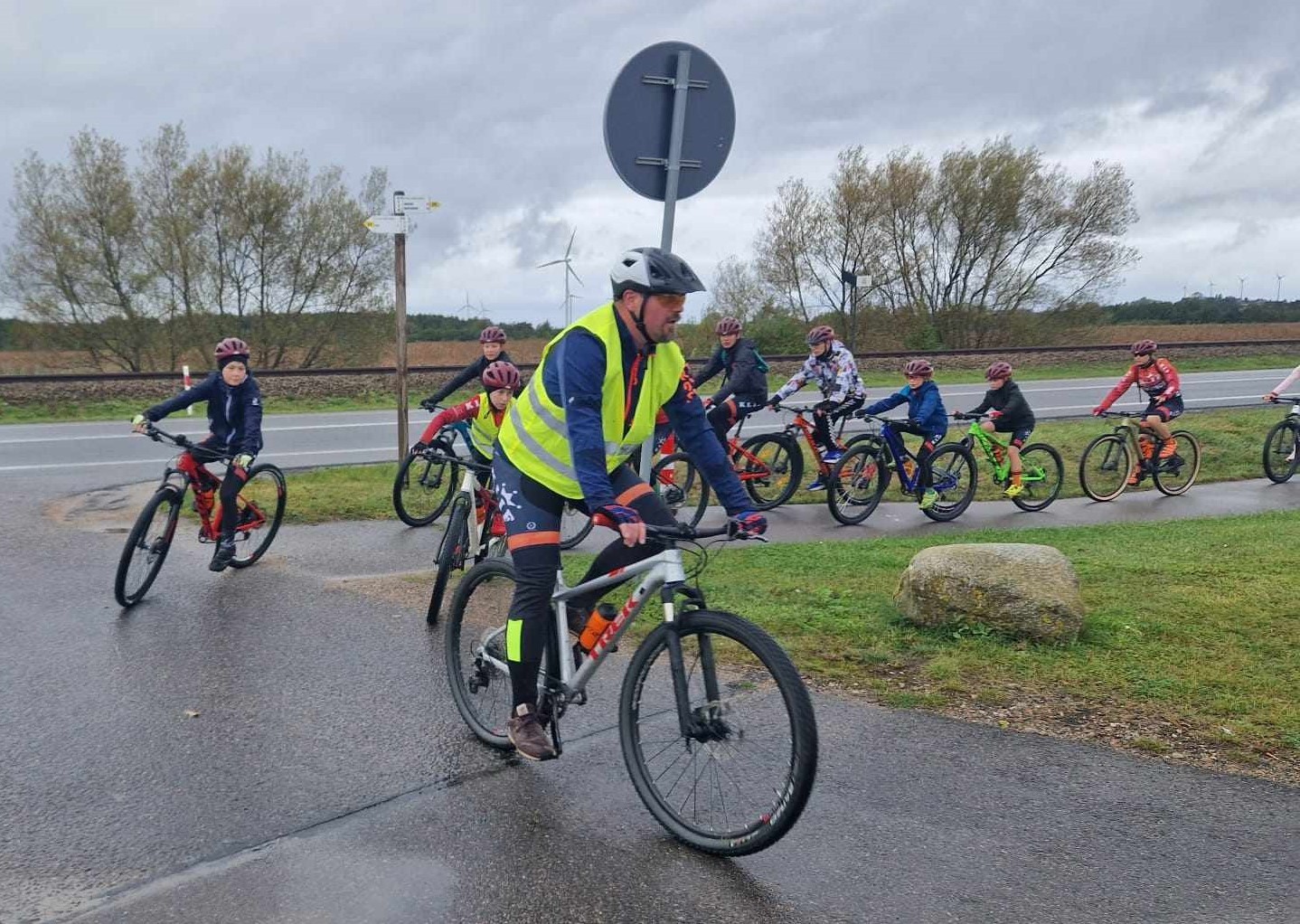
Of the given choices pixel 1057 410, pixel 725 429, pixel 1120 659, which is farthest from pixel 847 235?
pixel 1120 659

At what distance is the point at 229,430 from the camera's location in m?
7.89

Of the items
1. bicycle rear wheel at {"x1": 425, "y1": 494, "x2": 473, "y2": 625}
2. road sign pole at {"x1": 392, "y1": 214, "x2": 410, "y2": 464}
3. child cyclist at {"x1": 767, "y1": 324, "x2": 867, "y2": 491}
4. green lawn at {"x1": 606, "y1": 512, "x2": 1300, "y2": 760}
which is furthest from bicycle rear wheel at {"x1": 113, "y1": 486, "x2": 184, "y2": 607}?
child cyclist at {"x1": 767, "y1": 324, "x2": 867, "y2": 491}

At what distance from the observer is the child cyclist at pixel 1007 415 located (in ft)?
38.5

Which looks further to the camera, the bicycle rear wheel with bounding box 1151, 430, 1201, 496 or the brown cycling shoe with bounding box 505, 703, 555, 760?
the bicycle rear wheel with bounding box 1151, 430, 1201, 496

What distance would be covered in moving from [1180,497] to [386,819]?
1130cm

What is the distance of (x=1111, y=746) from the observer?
4.52 meters

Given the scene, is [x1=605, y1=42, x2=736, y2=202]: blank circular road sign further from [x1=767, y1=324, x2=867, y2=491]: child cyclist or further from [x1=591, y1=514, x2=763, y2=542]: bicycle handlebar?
[x1=767, y1=324, x2=867, y2=491]: child cyclist

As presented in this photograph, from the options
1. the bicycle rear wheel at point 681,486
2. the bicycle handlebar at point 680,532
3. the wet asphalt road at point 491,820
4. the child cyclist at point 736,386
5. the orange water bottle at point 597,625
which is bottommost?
the wet asphalt road at point 491,820

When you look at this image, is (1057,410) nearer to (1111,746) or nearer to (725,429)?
(725,429)

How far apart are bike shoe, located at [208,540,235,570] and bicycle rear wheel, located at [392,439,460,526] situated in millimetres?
2226

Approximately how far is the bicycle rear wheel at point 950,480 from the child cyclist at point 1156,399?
2257 mm

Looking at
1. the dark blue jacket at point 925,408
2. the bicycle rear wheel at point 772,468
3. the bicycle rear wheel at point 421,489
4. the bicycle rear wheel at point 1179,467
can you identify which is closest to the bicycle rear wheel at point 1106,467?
the bicycle rear wheel at point 1179,467

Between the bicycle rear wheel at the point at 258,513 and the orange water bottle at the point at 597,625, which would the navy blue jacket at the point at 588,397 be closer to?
the orange water bottle at the point at 597,625

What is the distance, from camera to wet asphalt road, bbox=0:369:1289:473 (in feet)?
46.8
